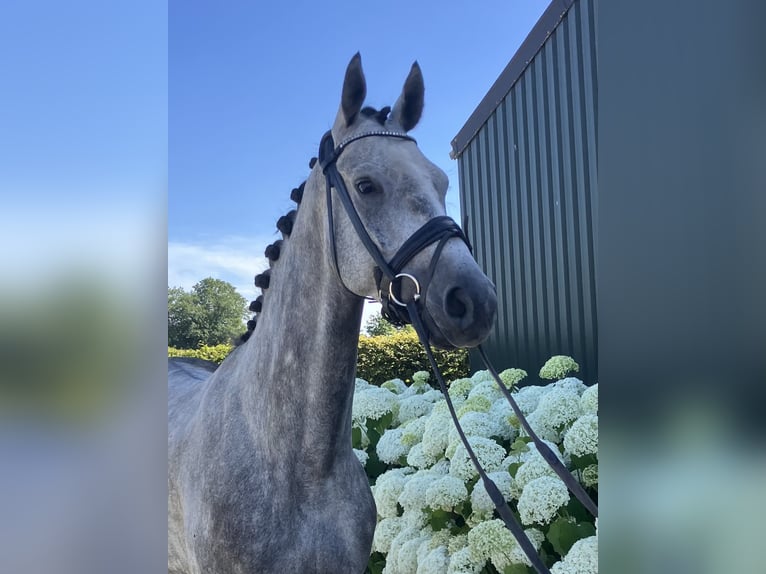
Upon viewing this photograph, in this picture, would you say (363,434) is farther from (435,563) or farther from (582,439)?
(582,439)

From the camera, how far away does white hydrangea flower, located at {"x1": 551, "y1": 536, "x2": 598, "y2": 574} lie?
2006mm

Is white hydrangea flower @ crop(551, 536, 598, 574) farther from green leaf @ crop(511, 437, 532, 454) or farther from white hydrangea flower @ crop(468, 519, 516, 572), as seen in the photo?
green leaf @ crop(511, 437, 532, 454)

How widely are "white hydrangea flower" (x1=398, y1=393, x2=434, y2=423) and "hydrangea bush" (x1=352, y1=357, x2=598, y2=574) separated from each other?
21 cm

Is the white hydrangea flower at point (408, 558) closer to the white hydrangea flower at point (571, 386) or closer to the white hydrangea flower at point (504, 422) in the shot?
the white hydrangea flower at point (504, 422)

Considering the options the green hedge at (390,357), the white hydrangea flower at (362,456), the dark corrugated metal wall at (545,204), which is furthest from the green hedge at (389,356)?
the white hydrangea flower at (362,456)

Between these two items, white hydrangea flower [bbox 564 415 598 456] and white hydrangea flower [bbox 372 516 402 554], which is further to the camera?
white hydrangea flower [bbox 372 516 402 554]

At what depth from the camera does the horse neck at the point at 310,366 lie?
5.41 feet

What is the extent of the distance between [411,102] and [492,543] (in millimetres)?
1744

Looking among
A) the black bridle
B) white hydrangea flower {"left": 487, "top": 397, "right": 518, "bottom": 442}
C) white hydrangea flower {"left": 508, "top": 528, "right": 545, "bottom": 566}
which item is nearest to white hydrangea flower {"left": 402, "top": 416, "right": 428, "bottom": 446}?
white hydrangea flower {"left": 487, "top": 397, "right": 518, "bottom": 442}

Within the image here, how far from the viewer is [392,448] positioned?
134 inches

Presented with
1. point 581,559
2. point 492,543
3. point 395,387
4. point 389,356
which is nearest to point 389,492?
point 492,543

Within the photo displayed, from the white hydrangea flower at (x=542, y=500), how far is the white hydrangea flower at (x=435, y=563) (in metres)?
0.45

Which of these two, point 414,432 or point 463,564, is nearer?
point 463,564

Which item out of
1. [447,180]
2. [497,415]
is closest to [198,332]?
[447,180]
